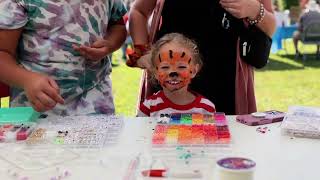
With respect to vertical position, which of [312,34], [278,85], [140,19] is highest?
[140,19]

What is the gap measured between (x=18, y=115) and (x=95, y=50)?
0.88ft

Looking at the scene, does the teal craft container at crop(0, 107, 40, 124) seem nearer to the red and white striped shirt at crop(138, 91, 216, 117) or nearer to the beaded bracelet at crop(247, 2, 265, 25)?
the red and white striped shirt at crop(138, 91, 216, 117)

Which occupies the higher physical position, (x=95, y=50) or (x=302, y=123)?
(x=95, y=50)

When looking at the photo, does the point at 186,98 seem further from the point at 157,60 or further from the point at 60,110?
the point at 60,110

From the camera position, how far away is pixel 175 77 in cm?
133

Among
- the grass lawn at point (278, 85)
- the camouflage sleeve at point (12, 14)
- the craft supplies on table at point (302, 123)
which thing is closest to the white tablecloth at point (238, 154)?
the craft supplies on table at point (302, 123)

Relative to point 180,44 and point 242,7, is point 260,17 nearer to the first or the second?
point 242,7

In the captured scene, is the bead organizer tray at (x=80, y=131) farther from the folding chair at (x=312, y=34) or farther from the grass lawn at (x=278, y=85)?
the folding chair at (x=312, y=34)

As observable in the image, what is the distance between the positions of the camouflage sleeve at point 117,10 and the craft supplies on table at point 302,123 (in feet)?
1.93

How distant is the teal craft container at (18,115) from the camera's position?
127cm

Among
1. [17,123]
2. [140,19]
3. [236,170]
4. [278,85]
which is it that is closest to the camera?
[236,170]

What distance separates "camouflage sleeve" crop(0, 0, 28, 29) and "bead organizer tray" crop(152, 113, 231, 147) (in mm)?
452

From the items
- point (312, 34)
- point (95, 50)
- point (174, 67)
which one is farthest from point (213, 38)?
point (312, 34)

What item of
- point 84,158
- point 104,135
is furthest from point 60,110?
point 84,158
